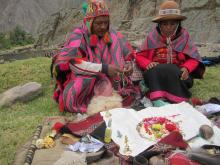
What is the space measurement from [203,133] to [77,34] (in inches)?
84.8

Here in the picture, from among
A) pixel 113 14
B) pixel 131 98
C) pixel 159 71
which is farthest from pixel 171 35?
pixel 113 14

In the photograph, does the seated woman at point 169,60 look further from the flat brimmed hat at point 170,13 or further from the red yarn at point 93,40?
the red yarn at point 93,40

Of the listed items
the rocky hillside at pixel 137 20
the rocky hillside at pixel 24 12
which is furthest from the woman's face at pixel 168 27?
the rocky hillside at pixel 24 12

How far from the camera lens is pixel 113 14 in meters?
10.3

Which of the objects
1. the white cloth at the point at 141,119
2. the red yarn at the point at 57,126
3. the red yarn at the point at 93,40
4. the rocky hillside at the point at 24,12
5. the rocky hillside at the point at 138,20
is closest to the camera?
the white cloth at the point at 141,119

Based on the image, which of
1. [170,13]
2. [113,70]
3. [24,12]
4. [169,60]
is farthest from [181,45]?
[24,12]

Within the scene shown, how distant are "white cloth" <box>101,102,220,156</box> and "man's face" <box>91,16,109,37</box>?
1277 millimetres

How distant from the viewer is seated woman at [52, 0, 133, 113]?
435 centimetres

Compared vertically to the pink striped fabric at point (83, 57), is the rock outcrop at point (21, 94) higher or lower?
lower

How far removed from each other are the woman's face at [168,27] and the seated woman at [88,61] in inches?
21.1

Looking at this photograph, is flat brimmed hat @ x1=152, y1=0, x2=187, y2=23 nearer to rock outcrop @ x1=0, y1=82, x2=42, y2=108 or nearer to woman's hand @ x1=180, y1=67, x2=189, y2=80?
woman's hand @ x1=180, y1=67, x2=189, y2=80

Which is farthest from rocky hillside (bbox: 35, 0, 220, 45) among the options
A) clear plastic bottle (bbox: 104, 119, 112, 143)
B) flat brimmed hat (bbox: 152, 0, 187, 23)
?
clear plastic bottle (bbox: 104, 119, 112, 143)

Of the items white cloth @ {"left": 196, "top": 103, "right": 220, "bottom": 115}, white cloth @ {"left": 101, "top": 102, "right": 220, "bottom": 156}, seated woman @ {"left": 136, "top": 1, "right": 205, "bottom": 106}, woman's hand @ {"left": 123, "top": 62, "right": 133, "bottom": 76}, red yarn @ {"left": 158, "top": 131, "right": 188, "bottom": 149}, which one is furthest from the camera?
woman's hand @ {"left": 123, "top": 62, "right": 133, "bottom": 76}

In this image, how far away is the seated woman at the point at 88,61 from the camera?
435cm
